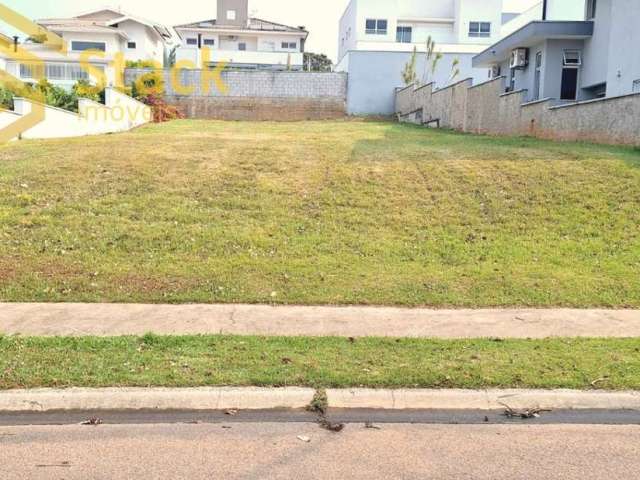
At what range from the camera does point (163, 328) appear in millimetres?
6441

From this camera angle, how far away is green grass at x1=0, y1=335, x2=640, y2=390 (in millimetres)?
4996

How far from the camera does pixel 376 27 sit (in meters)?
49.6

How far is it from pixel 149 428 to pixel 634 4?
70.8ft

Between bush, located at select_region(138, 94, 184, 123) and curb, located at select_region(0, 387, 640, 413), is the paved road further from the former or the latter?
bush, located at select_region(138, 94, 184, 123)

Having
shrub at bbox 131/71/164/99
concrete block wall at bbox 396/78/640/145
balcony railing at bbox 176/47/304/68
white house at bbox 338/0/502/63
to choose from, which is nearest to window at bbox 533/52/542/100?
concrete block wall at bbox 396/78/640/145

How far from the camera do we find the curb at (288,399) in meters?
4.70

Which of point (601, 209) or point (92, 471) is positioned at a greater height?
point (601, 209)

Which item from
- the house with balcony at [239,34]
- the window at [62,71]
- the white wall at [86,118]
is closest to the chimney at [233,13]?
the house with balcony at [239,34]

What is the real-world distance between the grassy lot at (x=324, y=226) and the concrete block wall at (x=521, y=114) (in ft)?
6.53

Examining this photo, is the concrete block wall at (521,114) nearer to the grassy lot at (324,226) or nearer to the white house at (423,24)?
the grassy lot at (324,226)

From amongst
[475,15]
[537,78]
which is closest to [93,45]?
[475,15]

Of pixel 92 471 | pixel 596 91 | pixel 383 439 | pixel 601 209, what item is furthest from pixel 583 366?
pixel 596 91

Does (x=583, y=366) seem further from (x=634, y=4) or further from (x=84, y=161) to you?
(x=634, y=4)

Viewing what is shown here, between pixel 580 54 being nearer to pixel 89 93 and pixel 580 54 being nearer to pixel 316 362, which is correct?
pixel 89 93
